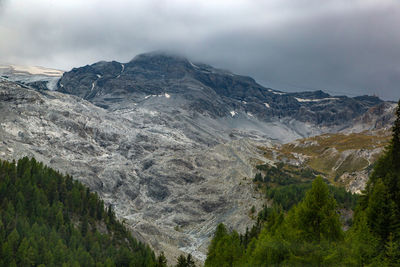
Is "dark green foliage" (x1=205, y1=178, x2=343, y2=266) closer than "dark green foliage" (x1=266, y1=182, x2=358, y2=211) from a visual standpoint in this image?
Yes

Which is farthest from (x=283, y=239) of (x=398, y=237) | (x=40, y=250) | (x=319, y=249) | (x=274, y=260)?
(x=40, y=250)

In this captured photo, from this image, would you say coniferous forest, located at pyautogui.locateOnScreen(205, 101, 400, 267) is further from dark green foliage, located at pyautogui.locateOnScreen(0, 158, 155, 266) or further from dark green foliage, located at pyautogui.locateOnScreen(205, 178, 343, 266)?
dark green foliage, located at pyautogui.locateOnScreen(0, 158, 155, 266)

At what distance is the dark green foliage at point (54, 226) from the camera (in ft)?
306

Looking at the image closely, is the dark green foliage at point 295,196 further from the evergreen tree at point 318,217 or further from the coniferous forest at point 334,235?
the evergreen tree at point 318,217

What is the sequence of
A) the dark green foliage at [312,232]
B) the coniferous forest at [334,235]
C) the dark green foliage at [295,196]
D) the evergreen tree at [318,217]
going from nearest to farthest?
the coniferous forest at [334,235], the dark green foliage at [312,232], the evergreen tree at [318,217], the dark green foliage at [295,196]

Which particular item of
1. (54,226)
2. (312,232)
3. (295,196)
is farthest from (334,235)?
(295,196)

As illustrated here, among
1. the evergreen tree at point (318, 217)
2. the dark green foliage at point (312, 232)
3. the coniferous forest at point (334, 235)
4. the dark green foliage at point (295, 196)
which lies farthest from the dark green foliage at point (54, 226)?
the dark green foliage at point (295, 196)

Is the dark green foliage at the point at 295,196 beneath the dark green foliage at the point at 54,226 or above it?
above

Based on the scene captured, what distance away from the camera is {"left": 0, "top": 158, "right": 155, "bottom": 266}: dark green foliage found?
93125 millimetres

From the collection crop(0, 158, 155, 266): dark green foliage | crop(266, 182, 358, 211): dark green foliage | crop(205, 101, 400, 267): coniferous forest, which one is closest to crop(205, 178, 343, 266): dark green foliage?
crop(205, 101, 400, 267): coniferous forest

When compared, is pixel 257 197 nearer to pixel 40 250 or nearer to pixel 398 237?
pixel 40 250

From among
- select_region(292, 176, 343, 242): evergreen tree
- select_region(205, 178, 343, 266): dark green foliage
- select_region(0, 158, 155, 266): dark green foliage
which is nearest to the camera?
select_region(205, 178, 343, 266): dark green foliage

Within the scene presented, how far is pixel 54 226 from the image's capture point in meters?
111

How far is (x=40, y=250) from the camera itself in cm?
9462
